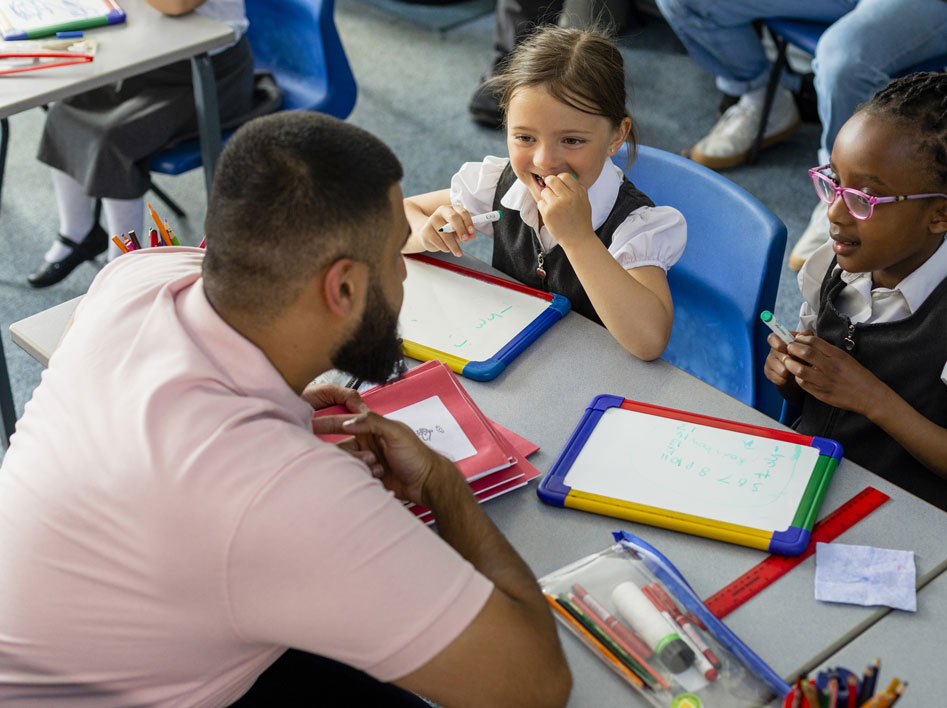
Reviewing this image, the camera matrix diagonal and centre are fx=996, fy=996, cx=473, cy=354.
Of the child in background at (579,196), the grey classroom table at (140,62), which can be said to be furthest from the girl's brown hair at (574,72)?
the grey classroom table at (140,62)

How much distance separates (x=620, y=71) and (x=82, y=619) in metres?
1.14

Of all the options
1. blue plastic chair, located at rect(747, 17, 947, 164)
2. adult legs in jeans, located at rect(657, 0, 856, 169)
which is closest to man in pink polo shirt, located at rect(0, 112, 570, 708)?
blue plastic chair, located at rect(747, 17, 947, 164)

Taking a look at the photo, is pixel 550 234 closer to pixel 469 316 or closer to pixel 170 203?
pixel 469 316

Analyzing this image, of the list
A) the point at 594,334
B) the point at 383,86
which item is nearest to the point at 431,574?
the point at 594,334

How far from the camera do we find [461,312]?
150 centimetres

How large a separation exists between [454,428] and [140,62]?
53.3 inches

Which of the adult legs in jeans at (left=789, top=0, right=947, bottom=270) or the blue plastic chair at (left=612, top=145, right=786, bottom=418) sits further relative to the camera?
the adult legs in jeans at (left=789, top=0, right=947, bottom=270)

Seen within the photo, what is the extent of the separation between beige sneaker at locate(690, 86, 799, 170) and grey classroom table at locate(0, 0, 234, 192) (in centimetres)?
159

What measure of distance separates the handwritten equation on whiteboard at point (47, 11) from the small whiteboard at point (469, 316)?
1.26 metres

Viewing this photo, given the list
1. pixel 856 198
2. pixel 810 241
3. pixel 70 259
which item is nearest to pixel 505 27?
pixel 810 241

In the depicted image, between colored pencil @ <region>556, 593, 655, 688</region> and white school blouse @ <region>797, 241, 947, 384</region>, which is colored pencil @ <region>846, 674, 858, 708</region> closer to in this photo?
colored pencil @ <region>556, 593, 655, 688</region>

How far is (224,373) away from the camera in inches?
38.3

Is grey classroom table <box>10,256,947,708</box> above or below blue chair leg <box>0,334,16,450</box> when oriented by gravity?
above

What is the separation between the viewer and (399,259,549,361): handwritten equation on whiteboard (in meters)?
1.42
